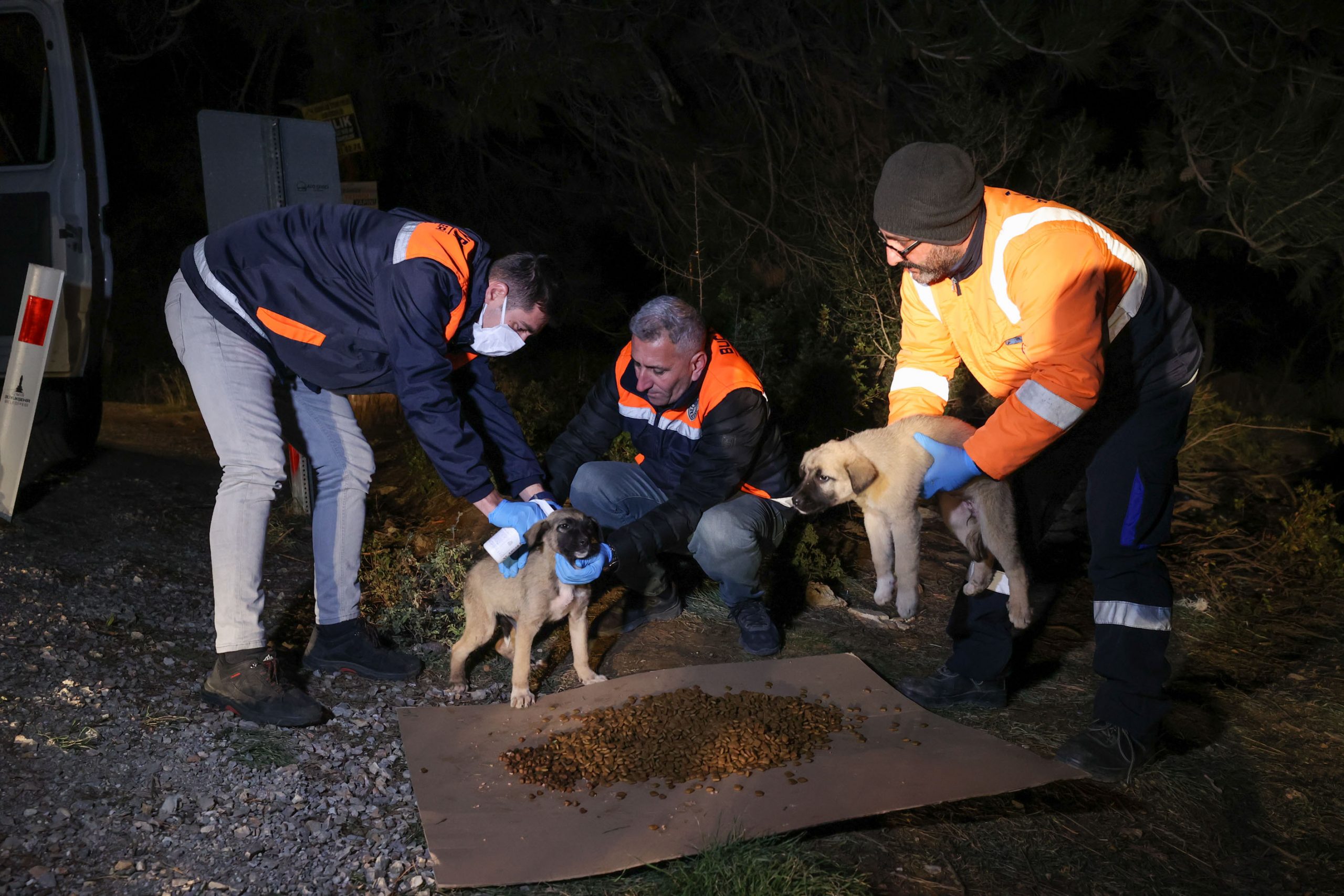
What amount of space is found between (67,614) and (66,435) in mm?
2622

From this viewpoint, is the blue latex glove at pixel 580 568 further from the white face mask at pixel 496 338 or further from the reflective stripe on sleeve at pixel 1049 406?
the reflective stripe on sleeve at pixel 1049 406

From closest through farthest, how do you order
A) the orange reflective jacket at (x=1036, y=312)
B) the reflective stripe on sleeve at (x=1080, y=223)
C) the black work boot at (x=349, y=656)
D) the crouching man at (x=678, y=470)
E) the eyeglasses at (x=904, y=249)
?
the orange reflective jacket at (x=1036, y=312)
the reflective stripe on sleeve at (x=1080, y=223)
the eyeglasses at (x=904, y=249)
the black work boot at (x=349, y=656)
the crouching man at (x=678, y=470)

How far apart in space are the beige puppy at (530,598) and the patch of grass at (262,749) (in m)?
0.79

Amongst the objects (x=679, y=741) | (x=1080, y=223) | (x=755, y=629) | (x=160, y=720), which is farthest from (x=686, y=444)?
(x=160, y=720)

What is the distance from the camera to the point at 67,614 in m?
4.19

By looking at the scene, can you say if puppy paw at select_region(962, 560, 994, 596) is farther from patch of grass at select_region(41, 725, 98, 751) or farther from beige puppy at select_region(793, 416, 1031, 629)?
patch of grass at select_region(41, 725, 98, 751)

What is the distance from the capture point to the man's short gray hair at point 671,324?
4086 mm

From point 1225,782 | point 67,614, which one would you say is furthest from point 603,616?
point 1225,782

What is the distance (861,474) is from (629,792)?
1.42 meters

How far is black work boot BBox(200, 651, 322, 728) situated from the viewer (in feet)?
11.5

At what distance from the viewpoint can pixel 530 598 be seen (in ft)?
12.6

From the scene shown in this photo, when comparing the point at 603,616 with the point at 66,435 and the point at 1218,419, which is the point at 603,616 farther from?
the point at 1218,419

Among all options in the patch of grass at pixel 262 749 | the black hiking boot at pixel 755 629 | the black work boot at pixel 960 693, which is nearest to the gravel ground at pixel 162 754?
the patch of grass at pixel 262 749

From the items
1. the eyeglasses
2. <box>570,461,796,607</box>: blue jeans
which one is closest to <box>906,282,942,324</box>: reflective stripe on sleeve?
the eyeglasses
